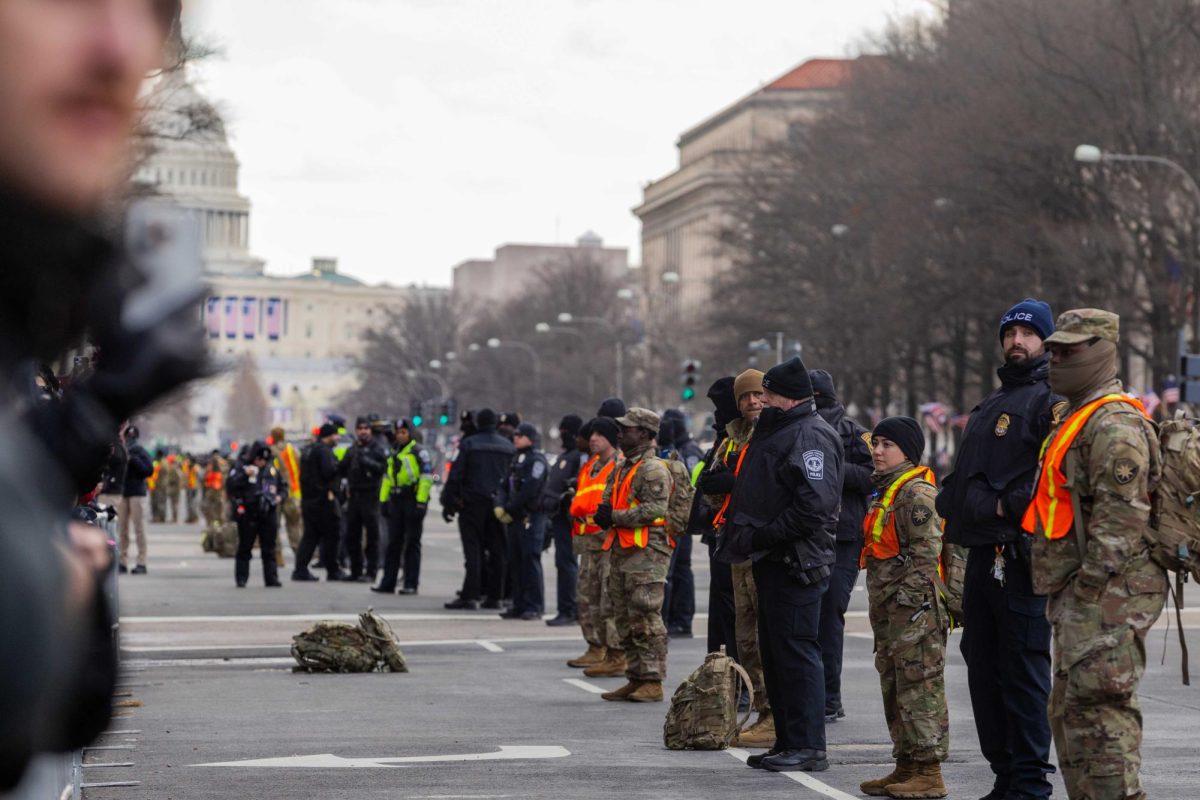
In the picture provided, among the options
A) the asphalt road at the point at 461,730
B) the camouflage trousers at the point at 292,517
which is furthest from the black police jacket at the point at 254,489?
the camouflage trousers at the point at 292,517

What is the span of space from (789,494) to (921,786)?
4.88 ft

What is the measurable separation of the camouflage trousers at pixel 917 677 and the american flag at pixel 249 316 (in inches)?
280

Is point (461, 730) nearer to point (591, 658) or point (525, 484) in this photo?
point (591, 658)

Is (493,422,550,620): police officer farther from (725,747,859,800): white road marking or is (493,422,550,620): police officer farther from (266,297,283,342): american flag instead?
(266,297,283,342): american flag

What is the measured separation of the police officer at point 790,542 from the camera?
9422 millimetres

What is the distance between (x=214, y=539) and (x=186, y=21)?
113 ft

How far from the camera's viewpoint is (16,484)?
1.02 metres

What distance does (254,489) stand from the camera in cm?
2516

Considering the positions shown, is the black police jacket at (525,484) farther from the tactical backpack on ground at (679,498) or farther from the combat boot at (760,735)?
the combat boot at (760,735)

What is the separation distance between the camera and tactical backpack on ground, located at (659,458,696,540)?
14.1 m

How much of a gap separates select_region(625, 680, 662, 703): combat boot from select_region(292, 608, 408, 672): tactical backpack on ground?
2.68 meters

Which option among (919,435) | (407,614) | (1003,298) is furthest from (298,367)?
(919,435)

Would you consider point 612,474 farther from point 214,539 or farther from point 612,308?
point 612,308

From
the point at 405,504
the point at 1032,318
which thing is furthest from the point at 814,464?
the point at 405,504
